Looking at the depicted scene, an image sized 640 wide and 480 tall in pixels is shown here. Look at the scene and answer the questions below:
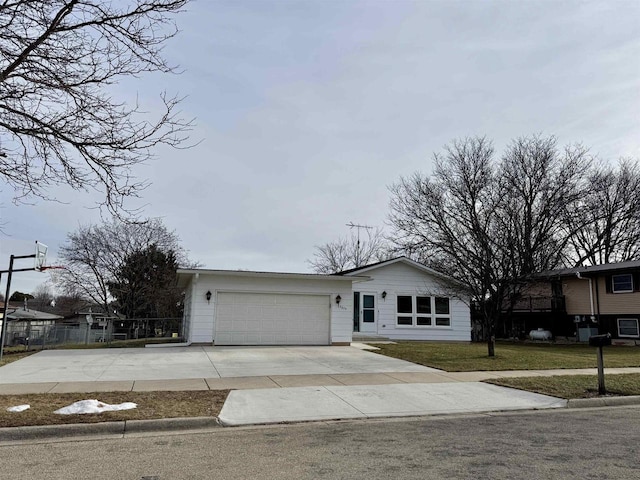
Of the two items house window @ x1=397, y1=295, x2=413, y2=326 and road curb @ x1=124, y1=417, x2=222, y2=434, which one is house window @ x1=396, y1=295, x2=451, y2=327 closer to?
house window @ x1=397, y1=295, x2=413, y2=326

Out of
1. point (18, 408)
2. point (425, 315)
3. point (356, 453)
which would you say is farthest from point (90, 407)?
point (425, 315)

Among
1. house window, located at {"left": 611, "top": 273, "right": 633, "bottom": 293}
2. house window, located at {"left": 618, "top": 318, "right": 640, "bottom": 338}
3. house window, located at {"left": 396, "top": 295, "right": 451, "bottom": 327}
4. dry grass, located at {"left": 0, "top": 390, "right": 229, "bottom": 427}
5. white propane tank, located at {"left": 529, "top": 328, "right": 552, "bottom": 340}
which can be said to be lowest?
dry grass, located at {"left": 0, "top": 390, "right": 229, "bottom": 427}

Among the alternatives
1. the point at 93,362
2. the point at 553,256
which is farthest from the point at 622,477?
the point at 553,256

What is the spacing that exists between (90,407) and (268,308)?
36.5ft

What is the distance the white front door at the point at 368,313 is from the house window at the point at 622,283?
13.6 metres

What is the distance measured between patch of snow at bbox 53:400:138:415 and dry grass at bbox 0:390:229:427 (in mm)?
143

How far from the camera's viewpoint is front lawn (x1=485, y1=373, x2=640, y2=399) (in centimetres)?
905

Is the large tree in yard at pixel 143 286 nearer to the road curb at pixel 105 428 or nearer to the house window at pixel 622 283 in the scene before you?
the house window at pixel 622 283

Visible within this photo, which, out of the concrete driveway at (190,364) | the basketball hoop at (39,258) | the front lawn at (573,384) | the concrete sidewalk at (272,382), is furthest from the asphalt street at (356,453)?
the basketball hoop at (39,258)

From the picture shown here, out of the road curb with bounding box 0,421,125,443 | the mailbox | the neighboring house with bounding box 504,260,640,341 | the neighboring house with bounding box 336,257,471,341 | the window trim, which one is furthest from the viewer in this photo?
the neighboring house with bounding box 504,260,640,341

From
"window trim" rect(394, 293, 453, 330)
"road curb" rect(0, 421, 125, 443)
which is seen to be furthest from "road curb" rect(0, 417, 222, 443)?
"window trim" rect(394, 293, 453, 330)

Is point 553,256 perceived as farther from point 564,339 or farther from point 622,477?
point 622,477

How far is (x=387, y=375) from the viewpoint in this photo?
35.9 feet

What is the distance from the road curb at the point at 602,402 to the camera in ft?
27.5
